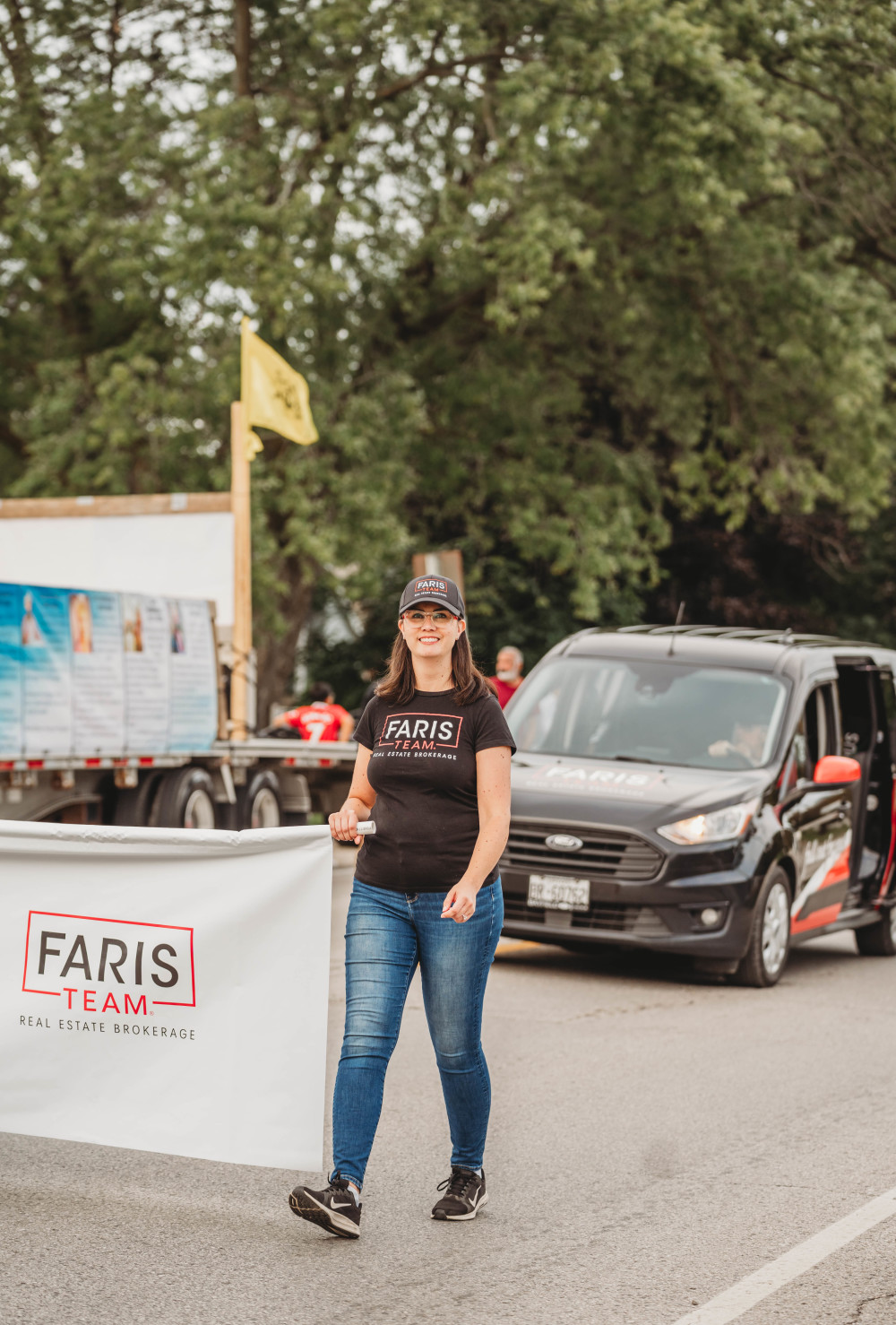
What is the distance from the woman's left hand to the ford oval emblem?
4892mm

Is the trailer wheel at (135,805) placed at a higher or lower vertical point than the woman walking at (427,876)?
lower

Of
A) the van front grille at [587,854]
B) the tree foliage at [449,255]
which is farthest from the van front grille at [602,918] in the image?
the tree foliage at [449,255]

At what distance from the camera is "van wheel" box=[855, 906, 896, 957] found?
A: 11.9m

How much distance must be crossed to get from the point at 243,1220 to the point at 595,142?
18.2 meters

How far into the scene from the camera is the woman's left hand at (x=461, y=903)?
4773 mm

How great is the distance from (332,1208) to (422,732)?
133 centimetres

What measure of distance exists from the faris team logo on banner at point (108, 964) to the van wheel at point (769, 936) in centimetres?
517

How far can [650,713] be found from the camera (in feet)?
35.2

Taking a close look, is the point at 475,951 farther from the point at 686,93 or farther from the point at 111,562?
the point at 686,93

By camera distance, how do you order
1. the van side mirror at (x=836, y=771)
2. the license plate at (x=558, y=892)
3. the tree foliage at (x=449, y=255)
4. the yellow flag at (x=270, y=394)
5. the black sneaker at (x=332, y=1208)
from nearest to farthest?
the black sneaker at (x=332, y=1208) → the license plate at (x=558, y=892) → the van side mirror at (x=836, y=771) → the yellow flag at (x=270, y=394) → the tree foliage at (x=449, y=255)

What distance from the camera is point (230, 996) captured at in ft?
16.5

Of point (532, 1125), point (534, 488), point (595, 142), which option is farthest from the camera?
point (534, 488)

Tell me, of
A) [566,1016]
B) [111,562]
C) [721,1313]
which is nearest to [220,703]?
[111,562]

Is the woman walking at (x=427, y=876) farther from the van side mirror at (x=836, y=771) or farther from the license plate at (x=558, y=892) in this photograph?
the van side mirror at (x=836, y=771)
